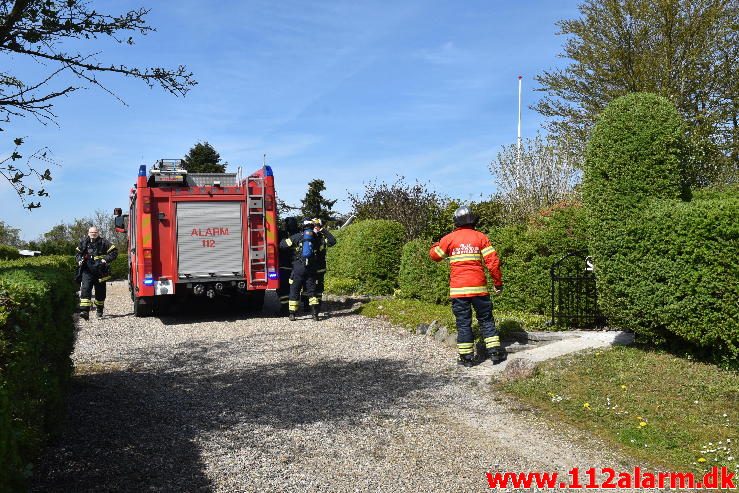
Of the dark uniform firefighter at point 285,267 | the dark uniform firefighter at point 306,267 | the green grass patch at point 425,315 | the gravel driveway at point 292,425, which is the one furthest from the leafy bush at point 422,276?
the gravel driveway at point 292,425

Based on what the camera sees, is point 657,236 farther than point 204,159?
No

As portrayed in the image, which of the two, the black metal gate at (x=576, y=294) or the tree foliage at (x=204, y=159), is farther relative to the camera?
the tree foliage at (x=204, y=159)

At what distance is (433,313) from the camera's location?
426 inches

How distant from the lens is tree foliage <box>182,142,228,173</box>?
42.7 m

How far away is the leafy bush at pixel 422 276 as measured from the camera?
11891 mm

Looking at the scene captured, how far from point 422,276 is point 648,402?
7.49 meters

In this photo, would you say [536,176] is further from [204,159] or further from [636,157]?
[204,159]

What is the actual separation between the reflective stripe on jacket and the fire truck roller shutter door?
5.43 meters

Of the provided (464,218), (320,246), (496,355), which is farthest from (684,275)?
(320,246)

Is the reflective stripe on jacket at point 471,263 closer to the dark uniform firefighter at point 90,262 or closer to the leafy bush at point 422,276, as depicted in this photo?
the leafy bush at point 422,276

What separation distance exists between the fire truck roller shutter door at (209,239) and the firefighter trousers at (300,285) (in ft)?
3.28

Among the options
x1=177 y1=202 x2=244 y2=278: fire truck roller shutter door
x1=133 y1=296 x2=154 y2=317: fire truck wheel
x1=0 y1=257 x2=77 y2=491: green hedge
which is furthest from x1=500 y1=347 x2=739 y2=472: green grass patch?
x1=133 y1=296 x2=154 y2=317: fire truck wheel

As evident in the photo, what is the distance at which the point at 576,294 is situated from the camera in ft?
29.7

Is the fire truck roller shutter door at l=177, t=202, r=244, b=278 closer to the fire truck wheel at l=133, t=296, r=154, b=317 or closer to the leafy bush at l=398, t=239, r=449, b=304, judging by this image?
the fire truck wheel at l=133, t=296, r=154, b=317
